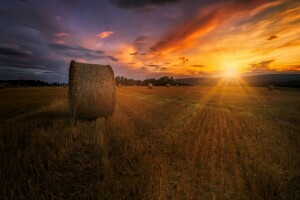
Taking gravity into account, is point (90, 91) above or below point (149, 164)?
above

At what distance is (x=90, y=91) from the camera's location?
9930mm

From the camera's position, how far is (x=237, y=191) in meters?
3.39

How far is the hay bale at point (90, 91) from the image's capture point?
9.64 meters

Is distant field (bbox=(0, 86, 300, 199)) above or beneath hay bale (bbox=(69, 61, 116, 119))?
beneath

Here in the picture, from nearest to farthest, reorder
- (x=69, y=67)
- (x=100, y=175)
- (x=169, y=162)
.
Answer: (x=100, y=175) < (x=169, y=162) < (x=69, y=67)

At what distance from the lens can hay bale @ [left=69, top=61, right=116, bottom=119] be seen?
9.64 meters

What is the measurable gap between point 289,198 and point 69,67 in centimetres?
1016

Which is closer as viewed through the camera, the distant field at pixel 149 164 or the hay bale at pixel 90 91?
the distant field at pixel 149 164

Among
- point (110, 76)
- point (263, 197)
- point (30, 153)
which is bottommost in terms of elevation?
point (263, 197)

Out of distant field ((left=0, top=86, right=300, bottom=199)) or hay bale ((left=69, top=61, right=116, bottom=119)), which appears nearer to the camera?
distant field ((left=0, top=86, right=300, bottom=199))

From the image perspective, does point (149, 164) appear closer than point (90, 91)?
Yes

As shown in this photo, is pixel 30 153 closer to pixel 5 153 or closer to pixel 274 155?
pixel 5 153

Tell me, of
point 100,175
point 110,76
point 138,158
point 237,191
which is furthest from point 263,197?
point 110,76

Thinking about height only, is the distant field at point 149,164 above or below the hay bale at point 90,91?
below
